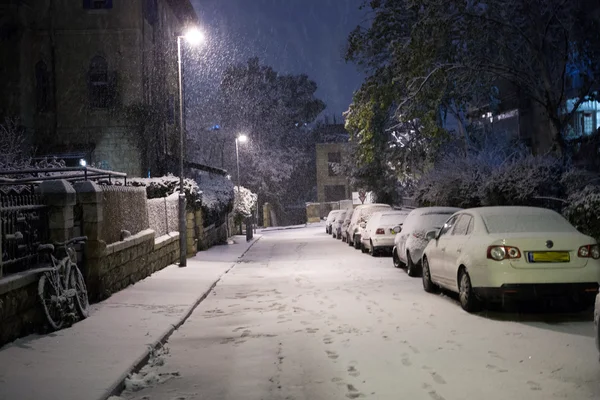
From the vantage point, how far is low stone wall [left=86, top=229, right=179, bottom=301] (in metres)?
12.2

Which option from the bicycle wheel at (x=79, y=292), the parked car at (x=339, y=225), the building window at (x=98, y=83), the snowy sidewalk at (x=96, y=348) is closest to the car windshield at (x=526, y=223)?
the snowy sidewalk at (x=96, y=348)

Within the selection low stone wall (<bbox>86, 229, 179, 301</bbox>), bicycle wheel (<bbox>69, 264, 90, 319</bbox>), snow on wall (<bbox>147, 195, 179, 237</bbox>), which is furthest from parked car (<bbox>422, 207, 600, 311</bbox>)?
snow on wall (<bbox>147, 195, 179, 237</bbox>)

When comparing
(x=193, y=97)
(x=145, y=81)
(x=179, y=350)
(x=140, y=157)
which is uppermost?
(x=193, y=97)

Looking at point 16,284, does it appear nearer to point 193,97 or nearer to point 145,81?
point 145,81

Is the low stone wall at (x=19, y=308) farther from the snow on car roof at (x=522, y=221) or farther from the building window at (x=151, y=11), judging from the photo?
the building window at (x=151, y=11)

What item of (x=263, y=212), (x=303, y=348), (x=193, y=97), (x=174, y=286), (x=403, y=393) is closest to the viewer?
(x=403, y=393)

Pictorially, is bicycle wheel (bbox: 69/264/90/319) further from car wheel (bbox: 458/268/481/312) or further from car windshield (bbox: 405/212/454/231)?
car windshield (bbox: 405/212/454/231)

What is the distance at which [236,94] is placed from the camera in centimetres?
6594

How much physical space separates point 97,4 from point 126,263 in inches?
728

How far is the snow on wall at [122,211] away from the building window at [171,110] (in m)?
17.4

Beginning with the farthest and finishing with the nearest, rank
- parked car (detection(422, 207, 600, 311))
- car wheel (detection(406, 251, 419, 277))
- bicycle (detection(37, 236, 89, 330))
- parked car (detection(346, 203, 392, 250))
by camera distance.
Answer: parked car (detection(346, 203, 392, 250)) < car wheel (detection(406, 251, 419, 277)) < parked car (detection(422, 207, 600, 311)) < bicycle (detection(37, 236, 89, 330))

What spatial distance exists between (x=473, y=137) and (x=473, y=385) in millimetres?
29371

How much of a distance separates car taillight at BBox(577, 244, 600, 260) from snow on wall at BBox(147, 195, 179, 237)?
1149cm

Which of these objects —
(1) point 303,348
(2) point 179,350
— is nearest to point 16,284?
(2) point 179,350
